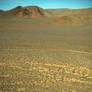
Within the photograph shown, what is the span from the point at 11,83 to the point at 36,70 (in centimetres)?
148

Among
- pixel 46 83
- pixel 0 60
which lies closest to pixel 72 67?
pixel 46 83

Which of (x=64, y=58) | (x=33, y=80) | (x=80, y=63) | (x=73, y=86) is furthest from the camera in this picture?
(x=64, y=58)

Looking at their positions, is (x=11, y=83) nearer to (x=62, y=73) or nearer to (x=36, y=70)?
(x=36, y=70)

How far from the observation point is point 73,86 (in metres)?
4.88

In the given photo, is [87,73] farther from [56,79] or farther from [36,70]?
[36,70]

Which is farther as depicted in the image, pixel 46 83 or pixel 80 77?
pixel 80 77

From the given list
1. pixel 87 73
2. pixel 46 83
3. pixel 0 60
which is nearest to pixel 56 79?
pixel 46 83

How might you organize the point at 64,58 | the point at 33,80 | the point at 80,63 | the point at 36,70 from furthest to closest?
1. the point at 64,58
2. the point at 80,63
3. the point at 36,70
4. the point at 33,80

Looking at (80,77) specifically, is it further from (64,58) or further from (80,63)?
(64,58)

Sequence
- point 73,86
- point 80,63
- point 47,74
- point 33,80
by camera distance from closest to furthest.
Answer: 1. point 73,86
2. point 33,80
3. point 47,74
4. point 80,63

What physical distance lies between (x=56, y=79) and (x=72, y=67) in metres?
1.54

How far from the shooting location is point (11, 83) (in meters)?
5.04

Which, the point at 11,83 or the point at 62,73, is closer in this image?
the point at 11,83

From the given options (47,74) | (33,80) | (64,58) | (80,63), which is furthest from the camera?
(64,58)
